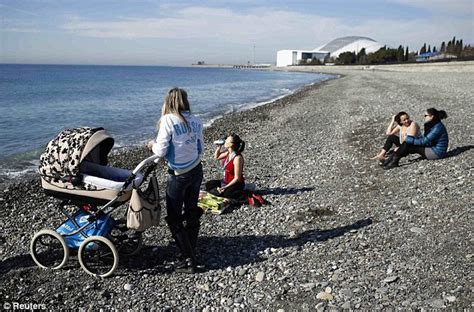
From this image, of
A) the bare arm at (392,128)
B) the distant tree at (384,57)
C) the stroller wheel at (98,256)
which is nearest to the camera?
the stroller wheel at (98,256)

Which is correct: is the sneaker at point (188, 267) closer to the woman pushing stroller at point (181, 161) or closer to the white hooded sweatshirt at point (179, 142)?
the woman pushing stroller at point (181, 161)

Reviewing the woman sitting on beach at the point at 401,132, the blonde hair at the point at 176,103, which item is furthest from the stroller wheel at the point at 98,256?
the woman sitting on beach at the point at 401,132

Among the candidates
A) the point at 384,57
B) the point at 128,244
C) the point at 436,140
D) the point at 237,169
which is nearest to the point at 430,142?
the point at 436,140

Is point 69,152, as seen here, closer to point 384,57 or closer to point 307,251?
point 307,251

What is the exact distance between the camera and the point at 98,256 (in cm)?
569

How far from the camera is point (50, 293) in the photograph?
5.13 m

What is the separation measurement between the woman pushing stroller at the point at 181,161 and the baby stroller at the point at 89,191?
0.31 meters

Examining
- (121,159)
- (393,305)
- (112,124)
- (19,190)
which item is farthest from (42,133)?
(393,305)

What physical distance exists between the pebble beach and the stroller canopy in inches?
57.7

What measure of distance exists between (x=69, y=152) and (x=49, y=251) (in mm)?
1894

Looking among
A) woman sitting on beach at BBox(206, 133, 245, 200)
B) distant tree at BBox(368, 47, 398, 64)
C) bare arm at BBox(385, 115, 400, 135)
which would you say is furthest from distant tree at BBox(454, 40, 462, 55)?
woman sitting on beach at BBox(206, 133, 245, 200)

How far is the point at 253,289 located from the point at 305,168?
5915 mm

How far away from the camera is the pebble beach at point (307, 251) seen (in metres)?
4.71

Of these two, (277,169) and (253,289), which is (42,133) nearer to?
(277,169)
